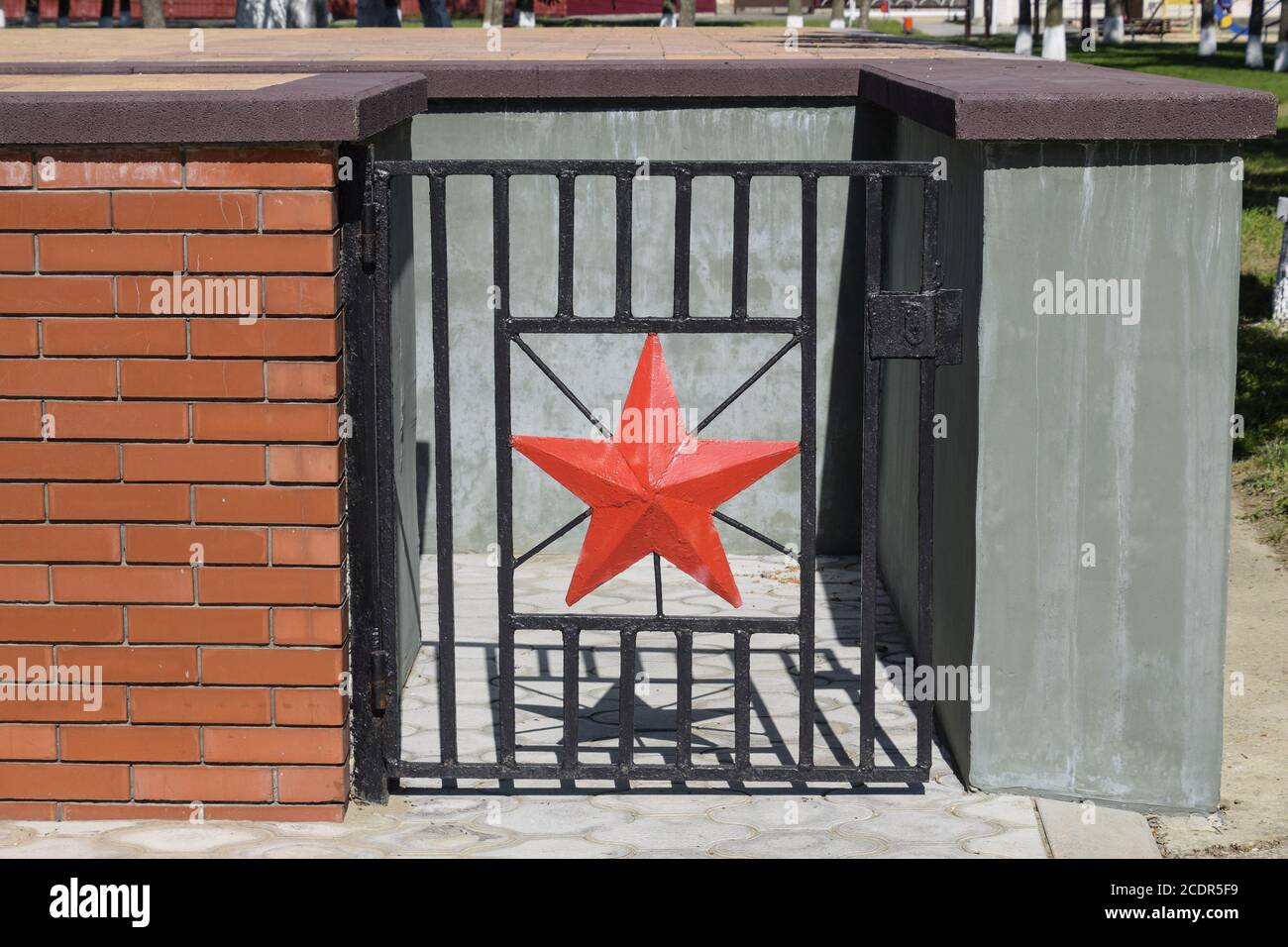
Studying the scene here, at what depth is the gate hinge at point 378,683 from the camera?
495cm

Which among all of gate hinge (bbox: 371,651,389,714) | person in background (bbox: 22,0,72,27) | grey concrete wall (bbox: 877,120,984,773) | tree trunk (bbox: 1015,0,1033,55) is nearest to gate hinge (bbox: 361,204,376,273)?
gate hinge (bbox: 371,651,389,714)

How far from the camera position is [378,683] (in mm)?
4969

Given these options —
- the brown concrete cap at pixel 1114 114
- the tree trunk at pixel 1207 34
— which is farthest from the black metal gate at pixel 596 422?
the tree trunk at pixel 1207 34

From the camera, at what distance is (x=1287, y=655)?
6.79 meters

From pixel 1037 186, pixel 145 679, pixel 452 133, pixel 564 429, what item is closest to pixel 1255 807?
pixel 1037 186

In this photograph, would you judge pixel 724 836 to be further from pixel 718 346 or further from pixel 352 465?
pixel 718 346

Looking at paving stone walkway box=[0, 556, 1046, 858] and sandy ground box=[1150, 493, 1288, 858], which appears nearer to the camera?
paving stone walkway box=[0, 556, 1046, 858]

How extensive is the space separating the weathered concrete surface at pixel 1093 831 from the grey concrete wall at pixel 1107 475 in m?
0.07

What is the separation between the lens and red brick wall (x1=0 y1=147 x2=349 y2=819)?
4652mm

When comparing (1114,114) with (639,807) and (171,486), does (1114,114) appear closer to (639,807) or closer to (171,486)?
(639,807)

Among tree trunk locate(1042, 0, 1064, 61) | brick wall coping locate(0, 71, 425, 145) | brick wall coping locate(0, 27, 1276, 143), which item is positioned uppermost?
tree trunk locate(1042, 0, 1064, 61)

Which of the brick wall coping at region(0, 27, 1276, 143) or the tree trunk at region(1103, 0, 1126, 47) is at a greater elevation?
the tree trunk at region(1103, 0, 1126, 47)

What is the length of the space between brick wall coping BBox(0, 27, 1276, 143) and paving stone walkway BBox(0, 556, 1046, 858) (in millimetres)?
1944

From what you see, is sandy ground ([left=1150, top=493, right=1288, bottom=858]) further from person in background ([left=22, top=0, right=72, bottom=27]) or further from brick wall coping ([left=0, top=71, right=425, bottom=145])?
person in background ([left=22, top=0, right=72, bottom=27])
